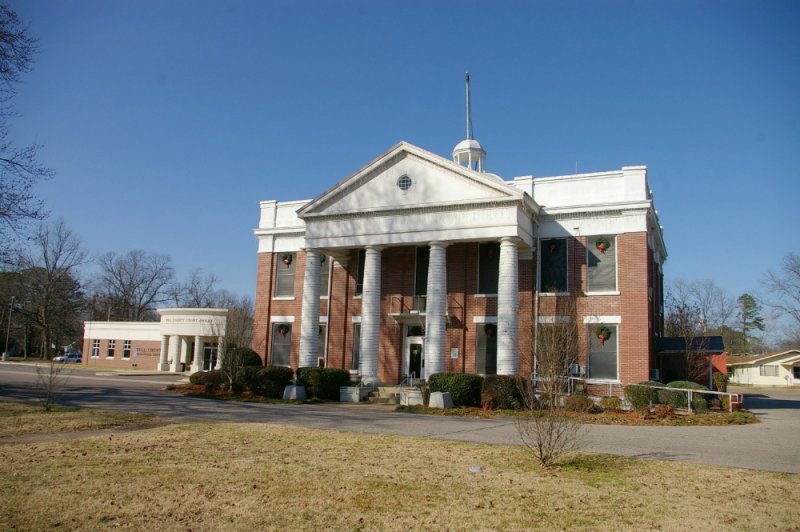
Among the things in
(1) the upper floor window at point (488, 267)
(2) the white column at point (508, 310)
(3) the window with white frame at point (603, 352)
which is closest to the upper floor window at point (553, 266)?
(1) the upper floor window at point (488, 267)

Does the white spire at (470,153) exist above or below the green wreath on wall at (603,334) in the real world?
above

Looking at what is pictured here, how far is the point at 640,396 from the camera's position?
78.8 feet

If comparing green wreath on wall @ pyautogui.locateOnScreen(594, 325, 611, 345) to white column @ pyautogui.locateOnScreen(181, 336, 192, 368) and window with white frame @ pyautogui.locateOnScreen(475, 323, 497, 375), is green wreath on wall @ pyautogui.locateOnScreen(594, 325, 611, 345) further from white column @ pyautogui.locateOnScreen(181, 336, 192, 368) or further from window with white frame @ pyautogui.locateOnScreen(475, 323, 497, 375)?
white column @ pyautogui.locateOnScreen(181, 336, 192, 368)

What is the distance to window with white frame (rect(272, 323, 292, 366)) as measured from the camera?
115 ft

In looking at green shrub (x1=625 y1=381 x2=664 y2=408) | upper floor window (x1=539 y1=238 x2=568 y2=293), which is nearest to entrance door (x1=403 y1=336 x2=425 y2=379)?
upper floor window (x1=539 y1=238 x2=568 y2=293)

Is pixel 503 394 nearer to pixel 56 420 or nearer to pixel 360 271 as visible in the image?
pixel 360 271

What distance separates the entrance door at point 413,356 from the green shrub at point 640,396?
10514mm

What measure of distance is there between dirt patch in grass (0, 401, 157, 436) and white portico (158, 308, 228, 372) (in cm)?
3147

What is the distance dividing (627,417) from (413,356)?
12.6 metres

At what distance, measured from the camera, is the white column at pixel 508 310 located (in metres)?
26.5

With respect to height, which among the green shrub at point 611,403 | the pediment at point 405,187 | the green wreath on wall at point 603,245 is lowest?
the green shrub at point 611,403

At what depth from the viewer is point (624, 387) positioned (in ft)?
86.1

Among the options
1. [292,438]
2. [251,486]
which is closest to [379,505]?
[251,486]

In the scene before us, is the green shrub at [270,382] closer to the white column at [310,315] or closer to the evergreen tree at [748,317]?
the white column at [310,315]
